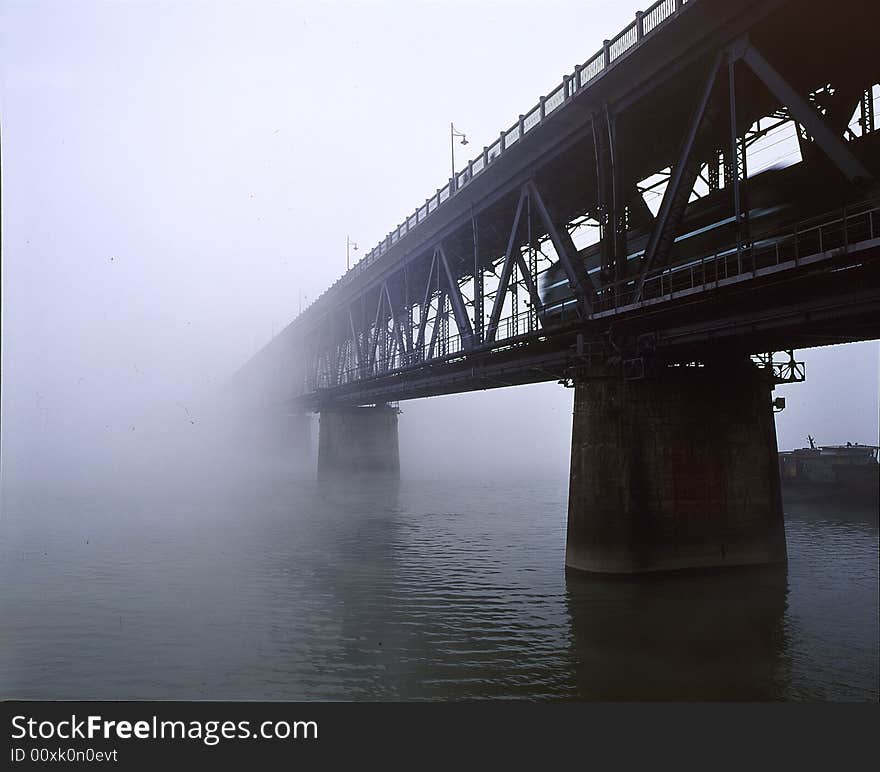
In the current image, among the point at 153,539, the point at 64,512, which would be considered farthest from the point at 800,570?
the point at 64,512

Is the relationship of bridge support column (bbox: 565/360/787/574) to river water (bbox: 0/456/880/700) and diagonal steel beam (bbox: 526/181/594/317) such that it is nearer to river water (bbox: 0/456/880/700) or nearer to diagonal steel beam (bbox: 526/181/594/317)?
river water (bbox: 0/456/880/700)

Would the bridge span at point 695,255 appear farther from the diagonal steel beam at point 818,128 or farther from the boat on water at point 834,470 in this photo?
the boat on water at point 834,470

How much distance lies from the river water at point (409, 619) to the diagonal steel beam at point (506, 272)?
415 inches

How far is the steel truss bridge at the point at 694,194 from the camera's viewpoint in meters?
18.6

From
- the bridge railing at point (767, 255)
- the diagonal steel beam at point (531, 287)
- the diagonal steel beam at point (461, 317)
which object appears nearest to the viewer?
the bridge railing at point (767, 255)

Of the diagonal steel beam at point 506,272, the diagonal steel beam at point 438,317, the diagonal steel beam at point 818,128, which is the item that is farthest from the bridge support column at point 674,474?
the diagonal steel beam at point 438,317

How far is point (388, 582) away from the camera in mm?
25328

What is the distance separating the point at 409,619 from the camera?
793 inches

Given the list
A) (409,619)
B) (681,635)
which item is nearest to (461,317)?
(409,619)

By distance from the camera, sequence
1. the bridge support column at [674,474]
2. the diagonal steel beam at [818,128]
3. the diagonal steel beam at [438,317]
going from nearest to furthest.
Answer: the diagonal steel beam at [818,128] → the bridge support column at [674,474] → the diagonal steel beam at [438,317]

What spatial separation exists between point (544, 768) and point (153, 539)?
31.0 metres

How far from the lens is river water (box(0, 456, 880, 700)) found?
14.9m

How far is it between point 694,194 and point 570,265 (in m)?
5.62

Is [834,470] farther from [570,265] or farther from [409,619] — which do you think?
[409,619]
